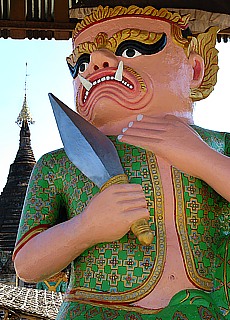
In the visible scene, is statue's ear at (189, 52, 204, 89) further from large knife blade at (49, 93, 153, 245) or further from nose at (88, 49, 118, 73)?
large knife blade at (49, 93, 153, 245)

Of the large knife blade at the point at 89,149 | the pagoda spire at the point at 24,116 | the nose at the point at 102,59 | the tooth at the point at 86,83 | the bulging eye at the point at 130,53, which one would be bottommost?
the large knife blade at the point at 89,149

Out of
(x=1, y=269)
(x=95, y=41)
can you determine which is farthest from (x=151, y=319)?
(x=1, y=269)

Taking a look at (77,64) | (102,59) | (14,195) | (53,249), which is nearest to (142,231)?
(53,249)

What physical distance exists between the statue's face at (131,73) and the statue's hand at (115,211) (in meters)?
0.35

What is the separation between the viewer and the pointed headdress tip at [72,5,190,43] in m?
2.38

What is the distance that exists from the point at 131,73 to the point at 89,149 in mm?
330

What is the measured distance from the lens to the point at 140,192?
2023mm

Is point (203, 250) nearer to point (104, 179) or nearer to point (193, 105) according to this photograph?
point (104, 179)

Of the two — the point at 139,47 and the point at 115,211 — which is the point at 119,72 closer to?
the point at 139,47

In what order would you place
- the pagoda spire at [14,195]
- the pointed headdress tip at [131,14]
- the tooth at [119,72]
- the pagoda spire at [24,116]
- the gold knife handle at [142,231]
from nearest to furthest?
the gold knife handle at [142,231] < the tooth at [119,72] < the pointed headdress tip at [131,14] < the pagoda spire at [14,195] < the pagoda spire at [24,116]

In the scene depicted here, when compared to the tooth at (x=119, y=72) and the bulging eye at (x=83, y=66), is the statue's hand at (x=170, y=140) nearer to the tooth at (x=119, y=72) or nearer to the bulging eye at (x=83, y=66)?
the tooth at (x=119, y=72)

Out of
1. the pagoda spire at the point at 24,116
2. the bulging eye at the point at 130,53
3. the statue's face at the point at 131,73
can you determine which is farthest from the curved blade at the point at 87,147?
the pagoda spire at the point at 24,116

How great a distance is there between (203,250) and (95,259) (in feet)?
1.12

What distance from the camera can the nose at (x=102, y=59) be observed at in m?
2.29
